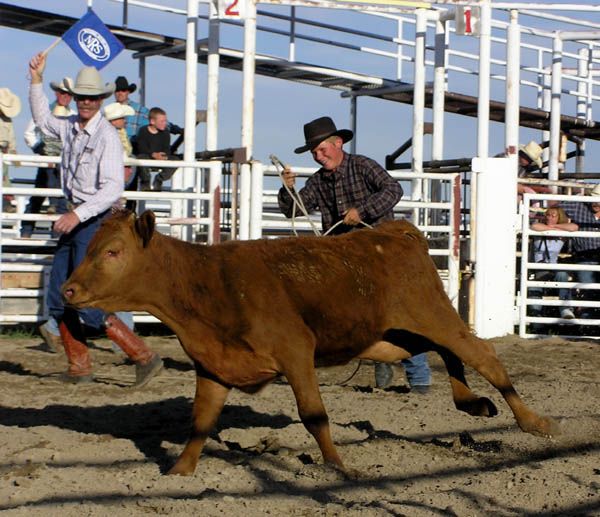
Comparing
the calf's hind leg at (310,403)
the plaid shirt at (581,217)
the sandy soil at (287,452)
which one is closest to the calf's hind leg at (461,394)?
the sandy soil at (287,452)

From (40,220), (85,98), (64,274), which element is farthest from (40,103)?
(40,220)

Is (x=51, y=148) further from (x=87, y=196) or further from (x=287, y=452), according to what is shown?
(x=287, y=452)

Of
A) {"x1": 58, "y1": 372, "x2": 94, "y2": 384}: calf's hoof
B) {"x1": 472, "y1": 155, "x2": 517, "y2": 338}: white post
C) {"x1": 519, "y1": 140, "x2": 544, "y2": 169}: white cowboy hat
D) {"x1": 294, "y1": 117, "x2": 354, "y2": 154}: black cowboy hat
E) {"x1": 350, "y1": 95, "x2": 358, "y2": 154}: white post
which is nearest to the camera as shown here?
{"x1": 294, "y1": 117, "x2": 354, "y2": 154}: black cowboy hat

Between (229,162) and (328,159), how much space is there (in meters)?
4.49

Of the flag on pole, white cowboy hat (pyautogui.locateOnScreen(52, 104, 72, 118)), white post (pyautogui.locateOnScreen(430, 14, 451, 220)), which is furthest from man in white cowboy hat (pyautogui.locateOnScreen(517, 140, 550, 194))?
white cowboy hat (pyautogui.locateOnScreen(52, 104, 72, 118))

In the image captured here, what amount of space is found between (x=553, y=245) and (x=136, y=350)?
6.24m

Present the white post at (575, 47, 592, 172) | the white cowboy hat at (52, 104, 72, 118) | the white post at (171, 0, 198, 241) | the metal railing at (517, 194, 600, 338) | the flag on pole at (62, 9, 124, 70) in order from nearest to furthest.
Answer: the flag on pole at (62, 9, 124, 70), the white cowboy hat at (52, 104, 72, 118), the metal railing at (517, 194, 600, 338), the white post at (171, 0, 198, 241), the white post at (575, 47, 592, 172)

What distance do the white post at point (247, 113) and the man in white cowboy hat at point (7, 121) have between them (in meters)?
2.23

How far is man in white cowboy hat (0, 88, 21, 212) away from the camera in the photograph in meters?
11.3

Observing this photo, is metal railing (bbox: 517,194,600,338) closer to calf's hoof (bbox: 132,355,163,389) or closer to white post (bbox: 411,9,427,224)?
white post (bbox: 411,9,427,224)

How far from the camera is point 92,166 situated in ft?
24.9

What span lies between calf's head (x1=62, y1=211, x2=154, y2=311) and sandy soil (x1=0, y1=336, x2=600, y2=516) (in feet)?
2.62

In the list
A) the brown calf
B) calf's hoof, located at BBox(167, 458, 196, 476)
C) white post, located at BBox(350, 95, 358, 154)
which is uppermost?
white post, located at BBox(350, 95, 358, 154)

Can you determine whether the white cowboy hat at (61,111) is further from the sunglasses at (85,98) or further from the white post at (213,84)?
the sunglasses at (85,98)
